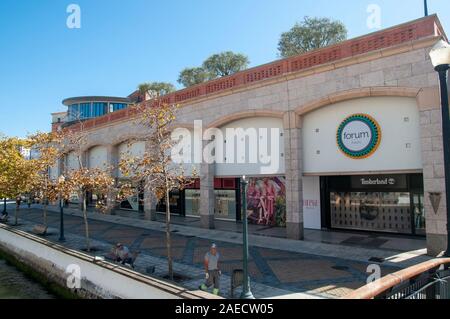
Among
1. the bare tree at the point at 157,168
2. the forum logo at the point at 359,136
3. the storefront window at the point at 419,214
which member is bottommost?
the storefront window at the point at 419,214

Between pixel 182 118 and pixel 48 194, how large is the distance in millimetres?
10034

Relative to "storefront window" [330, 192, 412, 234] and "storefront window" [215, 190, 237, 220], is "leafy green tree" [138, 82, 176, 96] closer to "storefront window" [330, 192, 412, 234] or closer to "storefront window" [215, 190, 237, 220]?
"storefront window" [215, 190, 237, 220]

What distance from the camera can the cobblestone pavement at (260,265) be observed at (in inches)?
417

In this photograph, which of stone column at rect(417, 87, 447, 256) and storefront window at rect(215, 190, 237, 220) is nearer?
stone column at rect(417, 87, 447, 256)

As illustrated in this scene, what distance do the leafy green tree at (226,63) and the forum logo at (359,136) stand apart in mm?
40716

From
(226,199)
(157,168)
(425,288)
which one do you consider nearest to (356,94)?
(157,168)

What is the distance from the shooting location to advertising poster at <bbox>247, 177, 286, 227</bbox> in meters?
22.6

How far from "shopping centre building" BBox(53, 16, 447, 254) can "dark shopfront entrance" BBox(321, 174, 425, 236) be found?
56 mm

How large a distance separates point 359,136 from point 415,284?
11453 mm

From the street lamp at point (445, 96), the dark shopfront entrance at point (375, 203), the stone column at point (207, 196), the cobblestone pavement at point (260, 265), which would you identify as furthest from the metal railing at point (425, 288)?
the stone column at point (207, 196)

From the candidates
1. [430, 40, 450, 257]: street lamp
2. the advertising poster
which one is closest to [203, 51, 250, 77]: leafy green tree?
the advertising poster

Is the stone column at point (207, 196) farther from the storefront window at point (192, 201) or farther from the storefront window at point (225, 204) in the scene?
the storefront window at point (192, 201)

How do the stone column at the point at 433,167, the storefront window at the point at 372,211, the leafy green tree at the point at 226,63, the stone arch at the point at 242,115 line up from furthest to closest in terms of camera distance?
the leafy green tree at the point at 226,63
the stone arch at the point at 242,115
the storefront window at the point at 372,211
the stone column at the point at 433,167
